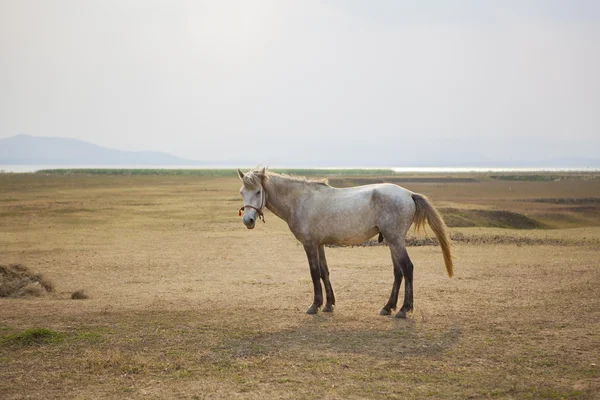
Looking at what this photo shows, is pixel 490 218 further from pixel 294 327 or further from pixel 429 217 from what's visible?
pixel 294 327

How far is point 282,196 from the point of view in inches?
405

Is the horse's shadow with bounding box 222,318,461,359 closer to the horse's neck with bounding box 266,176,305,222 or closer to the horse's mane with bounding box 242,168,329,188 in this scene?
the horse's neck with bounding box 266,176,305,222

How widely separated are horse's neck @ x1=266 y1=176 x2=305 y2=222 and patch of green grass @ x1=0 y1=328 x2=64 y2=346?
13.9ft

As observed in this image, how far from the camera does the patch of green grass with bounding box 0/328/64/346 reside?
7.81m

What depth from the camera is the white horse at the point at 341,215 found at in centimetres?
966

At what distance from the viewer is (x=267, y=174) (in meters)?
10.2

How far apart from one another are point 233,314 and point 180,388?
3524mm

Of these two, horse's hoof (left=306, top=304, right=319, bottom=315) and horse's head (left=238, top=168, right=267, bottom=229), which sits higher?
horse's head (left=238, top=168, right=267, bottom=229)

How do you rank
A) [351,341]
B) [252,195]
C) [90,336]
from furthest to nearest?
[252,195], [90,336], [351,341]

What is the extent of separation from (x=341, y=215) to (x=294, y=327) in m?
2.31

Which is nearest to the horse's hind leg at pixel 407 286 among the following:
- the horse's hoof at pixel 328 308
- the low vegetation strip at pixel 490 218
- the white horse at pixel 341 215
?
the white horse at pixel 341 215

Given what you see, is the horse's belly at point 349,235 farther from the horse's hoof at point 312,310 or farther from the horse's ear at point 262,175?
the horse's ear at point 262,175

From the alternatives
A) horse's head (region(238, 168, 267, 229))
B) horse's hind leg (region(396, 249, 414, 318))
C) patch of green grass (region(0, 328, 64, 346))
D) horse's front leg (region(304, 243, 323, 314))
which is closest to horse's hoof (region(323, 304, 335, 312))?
horse's front leg (region(304, 243, 323, 314))

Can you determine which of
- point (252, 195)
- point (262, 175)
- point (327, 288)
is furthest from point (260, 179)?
point (327, 288)
